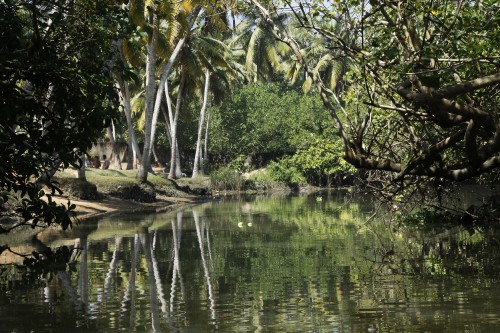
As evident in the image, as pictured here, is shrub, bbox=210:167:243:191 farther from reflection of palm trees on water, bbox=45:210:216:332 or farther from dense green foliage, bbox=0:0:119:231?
dense green foliage, bbox=0:0:119:231

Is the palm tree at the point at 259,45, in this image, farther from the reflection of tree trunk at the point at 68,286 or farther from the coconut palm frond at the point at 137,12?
the reflection of tree trunk at the point at 68,286

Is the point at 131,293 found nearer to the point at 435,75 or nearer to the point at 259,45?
the point at 435,75

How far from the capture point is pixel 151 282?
1169 centimetres

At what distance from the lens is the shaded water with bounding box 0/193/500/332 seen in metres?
8.34

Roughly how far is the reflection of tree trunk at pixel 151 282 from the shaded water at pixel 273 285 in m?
0.02

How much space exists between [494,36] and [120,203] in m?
24.7

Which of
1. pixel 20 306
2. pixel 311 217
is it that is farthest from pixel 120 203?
pixel 20 306

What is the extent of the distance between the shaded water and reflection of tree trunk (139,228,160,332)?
0.07 ft

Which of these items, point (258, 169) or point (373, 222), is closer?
point (373, 222)

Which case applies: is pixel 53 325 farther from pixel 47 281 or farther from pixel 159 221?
pixel 159 221

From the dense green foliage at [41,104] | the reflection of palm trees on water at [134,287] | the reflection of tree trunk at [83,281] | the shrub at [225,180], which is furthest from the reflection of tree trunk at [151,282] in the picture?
the shrub at [225,180]

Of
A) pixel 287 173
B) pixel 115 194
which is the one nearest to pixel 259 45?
pixel 287 173

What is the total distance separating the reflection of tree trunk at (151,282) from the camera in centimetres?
857

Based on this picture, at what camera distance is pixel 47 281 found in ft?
38.2
